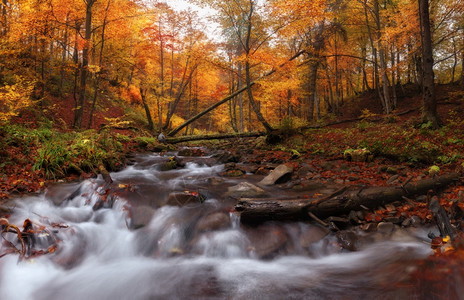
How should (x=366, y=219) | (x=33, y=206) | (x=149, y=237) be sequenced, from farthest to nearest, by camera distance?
(x=33, y=206) < (x=149, y=237) < (x=366, y=219)

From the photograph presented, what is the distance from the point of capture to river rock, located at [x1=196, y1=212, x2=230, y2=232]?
14.2ft

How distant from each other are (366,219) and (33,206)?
6125 millimetres

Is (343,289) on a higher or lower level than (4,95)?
lower

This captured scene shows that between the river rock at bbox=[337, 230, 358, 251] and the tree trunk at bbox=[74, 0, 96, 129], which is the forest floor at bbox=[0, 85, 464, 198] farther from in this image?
the river rock at bbox=[337, 230, 358, 251]

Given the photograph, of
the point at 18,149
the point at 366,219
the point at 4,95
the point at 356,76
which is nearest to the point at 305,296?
the point at 366,219

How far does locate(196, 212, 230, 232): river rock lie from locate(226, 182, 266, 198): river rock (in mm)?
943

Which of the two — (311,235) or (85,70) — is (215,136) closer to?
(85,70)

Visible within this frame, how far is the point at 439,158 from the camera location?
5.92m

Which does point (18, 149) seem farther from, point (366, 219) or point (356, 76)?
point (356, 76)

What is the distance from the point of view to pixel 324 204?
4043 mm

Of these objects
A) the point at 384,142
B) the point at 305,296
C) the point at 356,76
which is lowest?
the point at 305,296

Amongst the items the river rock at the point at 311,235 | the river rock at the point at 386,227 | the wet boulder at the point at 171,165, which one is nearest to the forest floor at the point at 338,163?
the river rock at the point at 386,227

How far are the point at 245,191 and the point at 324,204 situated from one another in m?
1.97

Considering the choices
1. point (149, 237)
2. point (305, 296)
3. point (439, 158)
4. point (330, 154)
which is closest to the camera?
point (305, 296)
